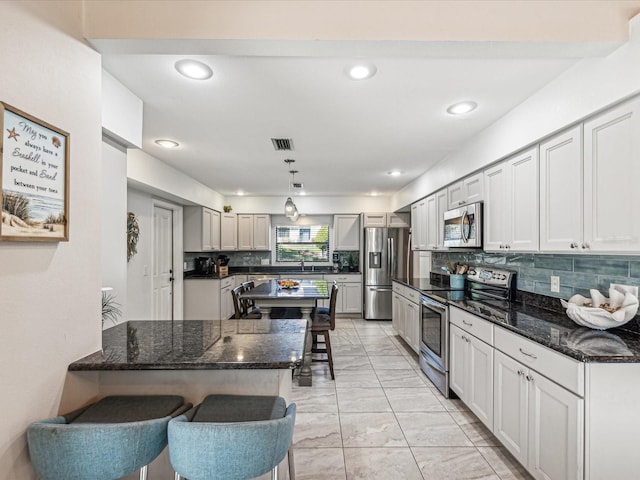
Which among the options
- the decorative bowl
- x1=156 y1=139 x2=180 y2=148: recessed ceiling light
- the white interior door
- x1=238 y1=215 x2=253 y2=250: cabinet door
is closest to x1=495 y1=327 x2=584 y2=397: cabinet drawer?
the decorative bowl

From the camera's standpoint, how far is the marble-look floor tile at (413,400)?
2.83m

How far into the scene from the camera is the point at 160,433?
1.18 meters

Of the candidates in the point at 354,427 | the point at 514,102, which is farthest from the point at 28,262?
the point at 514,102

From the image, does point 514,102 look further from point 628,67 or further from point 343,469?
point 343,469

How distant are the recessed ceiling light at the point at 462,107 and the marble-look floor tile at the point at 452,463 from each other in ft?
7.94

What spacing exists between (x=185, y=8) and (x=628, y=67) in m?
2.07

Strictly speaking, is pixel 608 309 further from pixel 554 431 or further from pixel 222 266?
pixel 222 266

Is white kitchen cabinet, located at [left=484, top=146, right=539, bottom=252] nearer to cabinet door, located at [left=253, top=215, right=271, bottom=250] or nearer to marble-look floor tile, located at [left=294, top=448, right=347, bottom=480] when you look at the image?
marble-look floor tile, located at [left=294, top=448, right=347, bottom=480]

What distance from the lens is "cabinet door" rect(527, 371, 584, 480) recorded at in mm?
1501

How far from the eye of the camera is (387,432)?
247 cm

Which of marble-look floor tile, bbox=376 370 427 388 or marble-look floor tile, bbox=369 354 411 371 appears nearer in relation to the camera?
marble-look floor tile, bbox=376 370 427 388

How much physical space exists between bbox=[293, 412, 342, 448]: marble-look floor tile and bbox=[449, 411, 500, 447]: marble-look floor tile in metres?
0.95

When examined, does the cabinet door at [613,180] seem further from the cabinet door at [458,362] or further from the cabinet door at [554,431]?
A: the cabinet door at [458,362]

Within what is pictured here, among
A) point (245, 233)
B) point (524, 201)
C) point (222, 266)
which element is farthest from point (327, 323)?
point (245, 233)
